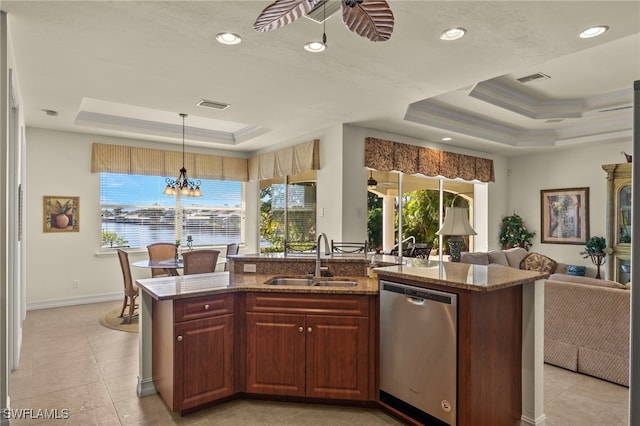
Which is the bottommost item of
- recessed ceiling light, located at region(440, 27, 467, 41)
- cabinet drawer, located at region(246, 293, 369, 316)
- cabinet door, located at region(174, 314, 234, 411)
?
cabinet door, located at region(174, 314, 234, 411)

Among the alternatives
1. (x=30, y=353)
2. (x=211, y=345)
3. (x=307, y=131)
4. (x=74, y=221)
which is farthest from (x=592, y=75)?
(x=74, y=221)

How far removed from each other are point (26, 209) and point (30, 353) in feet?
8.94

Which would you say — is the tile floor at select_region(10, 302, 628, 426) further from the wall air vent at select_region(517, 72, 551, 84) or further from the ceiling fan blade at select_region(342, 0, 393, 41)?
the wall air vent at select_region(517, 72, 551, 84)

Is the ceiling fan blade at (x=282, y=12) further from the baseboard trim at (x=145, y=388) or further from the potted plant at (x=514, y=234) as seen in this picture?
the potted plant at (x=514, y=234)

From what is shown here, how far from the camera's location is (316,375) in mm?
2816

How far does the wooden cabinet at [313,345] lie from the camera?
2.79 meters

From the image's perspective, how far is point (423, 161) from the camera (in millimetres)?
6395

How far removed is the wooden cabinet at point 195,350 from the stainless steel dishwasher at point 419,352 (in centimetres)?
115

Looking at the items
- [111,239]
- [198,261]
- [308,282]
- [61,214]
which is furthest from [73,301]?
[308,282]

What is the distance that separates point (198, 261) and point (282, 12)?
3.58 metres

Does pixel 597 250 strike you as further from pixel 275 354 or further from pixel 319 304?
pixel 275 354

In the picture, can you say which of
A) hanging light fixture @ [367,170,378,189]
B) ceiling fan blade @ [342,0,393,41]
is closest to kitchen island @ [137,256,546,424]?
ceiling fan blade @ [342,0,393,41]

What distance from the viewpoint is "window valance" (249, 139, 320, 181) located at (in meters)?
5.80

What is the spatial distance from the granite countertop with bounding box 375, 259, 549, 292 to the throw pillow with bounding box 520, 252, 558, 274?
150 inches
